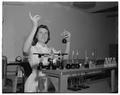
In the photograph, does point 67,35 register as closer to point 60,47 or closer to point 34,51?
point 60,47

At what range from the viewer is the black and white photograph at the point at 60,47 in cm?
142

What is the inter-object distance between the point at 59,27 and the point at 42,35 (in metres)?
0.18

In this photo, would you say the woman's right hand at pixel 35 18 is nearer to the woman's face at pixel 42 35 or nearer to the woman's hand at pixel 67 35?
the woman's face at pixel 42 35

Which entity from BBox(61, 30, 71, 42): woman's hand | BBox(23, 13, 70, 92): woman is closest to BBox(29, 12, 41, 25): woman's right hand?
BBox(23, 13, 70, 92): woman

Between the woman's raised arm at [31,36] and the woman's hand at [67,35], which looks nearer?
the woman's raised arm at [31,36]

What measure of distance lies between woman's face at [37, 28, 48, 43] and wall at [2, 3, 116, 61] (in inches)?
2.2

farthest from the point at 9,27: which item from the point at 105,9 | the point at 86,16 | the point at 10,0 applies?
the point at 105,9

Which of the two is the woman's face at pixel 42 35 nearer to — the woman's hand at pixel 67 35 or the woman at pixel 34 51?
the woman at pixel 34 51

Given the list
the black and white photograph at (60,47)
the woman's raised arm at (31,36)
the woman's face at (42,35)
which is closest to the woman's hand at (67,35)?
the black and white photograph at (60,47)

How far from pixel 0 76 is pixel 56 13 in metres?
0.76

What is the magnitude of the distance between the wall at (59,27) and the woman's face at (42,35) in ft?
0.19

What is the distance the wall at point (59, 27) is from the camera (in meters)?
1.41

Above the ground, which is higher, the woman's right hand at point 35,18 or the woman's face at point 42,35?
the woman's right hand at point 35,18

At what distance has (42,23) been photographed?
1516 mm
